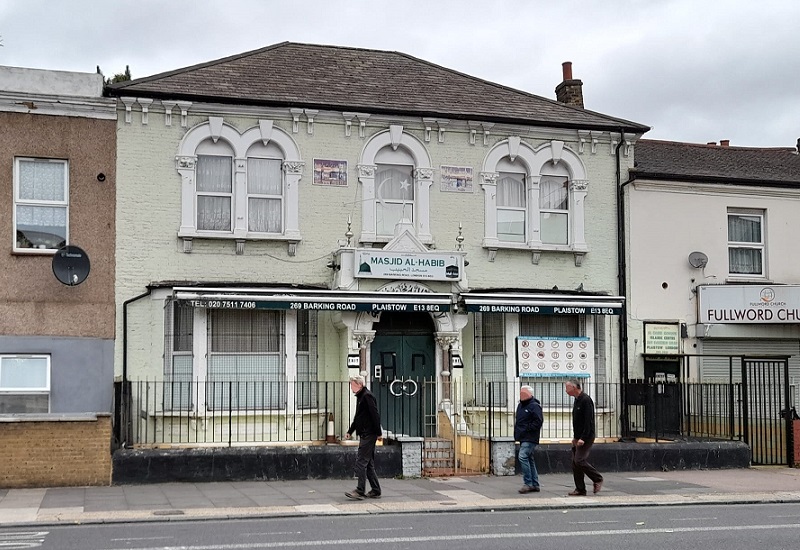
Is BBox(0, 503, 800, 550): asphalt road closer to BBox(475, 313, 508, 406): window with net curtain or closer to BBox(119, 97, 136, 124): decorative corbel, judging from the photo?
BBox(475, 313, 508, 406): window with net curtain

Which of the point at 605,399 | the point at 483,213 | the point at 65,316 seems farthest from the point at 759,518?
the point at 65,316

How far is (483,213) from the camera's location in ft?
69.2

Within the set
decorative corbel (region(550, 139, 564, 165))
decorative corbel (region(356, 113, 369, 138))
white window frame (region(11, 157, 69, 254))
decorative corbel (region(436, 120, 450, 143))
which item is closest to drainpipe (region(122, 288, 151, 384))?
white window frame (region(11, 157, 69, 254))

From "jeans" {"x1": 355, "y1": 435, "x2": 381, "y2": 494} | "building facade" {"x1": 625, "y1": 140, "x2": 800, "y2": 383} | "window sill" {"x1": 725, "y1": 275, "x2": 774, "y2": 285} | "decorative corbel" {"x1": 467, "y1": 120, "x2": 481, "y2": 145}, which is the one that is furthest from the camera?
"window sill" {"x1": 725, "y1": 275, "x2": 774, "y2": 285}

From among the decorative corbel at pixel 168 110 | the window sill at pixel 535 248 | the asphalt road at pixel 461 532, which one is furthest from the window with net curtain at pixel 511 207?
the asphalt road at pixel 461 532

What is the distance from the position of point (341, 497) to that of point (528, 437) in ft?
9.67

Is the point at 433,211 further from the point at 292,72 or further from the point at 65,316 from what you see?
the point at 65,316

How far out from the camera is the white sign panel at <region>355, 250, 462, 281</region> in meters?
19.7

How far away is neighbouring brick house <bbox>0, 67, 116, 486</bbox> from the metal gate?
12.0 meters

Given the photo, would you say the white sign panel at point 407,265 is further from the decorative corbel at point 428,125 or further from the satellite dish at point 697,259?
the satellite dish at point 697,259

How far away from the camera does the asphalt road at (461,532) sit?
1109 cm

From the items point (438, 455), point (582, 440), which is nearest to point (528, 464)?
Result: point (582, 440)

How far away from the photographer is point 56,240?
18.9m

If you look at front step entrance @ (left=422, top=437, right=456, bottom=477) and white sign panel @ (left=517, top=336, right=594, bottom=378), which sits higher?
white sign panel @ (left=517, top=336, right=594, bottom=378)
